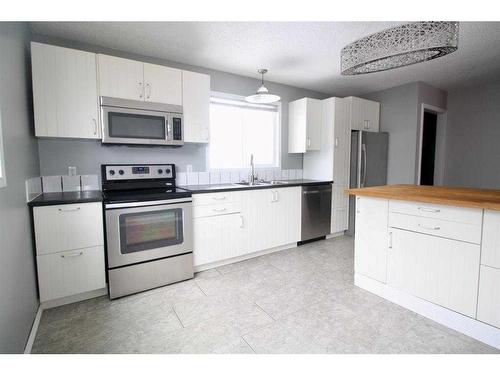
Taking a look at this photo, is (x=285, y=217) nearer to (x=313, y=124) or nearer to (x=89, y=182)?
(x=313, y=124)

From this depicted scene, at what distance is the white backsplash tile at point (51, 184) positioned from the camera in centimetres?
244

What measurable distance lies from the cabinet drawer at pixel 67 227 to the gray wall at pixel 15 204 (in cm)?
8

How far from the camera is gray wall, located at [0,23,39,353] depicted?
1.30m

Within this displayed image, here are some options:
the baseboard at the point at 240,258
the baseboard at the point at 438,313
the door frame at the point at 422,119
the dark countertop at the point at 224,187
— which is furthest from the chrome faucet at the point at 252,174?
the door frame at the point at 422,119

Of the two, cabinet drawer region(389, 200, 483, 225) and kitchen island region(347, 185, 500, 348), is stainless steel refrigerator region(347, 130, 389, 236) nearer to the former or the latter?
kitchen island region(347, 185, 500, 348)

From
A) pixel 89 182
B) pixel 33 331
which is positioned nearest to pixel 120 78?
pixel 89 182

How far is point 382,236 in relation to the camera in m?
2.17

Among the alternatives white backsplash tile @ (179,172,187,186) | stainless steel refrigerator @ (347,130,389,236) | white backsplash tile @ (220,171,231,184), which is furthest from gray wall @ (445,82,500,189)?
white backsplash tile @ (179,172,187,186)

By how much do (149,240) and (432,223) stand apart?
91.6 inches

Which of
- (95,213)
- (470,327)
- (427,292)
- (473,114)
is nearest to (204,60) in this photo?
(95,213)

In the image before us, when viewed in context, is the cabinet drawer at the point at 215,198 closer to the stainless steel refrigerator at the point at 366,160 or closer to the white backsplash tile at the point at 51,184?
the white backsplash tile at the point at 51,184

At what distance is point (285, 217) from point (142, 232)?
182 cm

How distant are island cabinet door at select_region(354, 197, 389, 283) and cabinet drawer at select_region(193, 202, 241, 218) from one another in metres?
1.31
